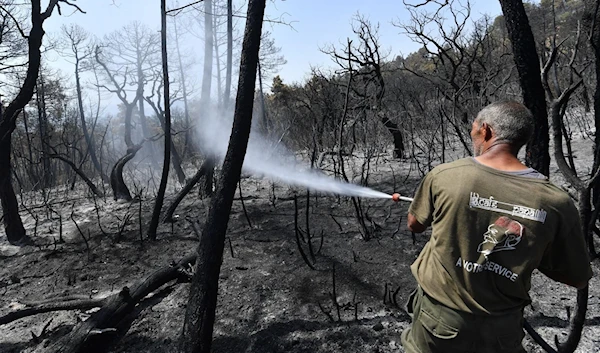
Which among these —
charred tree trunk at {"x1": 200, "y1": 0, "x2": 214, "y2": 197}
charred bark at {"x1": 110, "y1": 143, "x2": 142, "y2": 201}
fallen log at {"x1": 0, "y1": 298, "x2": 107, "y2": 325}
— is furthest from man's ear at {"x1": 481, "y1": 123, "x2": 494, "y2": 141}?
charred bark at {"x1": 110, "y1": 143, "x2": 142, "y2": 201}

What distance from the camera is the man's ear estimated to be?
1.75 metres

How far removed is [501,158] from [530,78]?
291 cm

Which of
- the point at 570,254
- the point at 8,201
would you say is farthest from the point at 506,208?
the point at 8,201

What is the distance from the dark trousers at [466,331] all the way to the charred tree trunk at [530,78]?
9.27 ft

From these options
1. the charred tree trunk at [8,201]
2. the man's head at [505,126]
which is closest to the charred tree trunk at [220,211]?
the man's head at [505,126]

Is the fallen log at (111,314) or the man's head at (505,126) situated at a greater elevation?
the man's head at (505,126)

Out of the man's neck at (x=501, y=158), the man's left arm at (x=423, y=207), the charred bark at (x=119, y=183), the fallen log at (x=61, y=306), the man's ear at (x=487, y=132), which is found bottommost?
the fallen log at (x=61, y=306)

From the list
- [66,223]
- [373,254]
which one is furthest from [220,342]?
[66,223]

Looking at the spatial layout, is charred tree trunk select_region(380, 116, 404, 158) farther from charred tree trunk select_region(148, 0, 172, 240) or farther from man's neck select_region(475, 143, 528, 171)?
man's neck select_region(475, 143, 528, 171)

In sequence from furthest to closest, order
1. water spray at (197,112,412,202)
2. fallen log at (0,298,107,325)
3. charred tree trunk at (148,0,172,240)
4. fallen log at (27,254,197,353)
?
water spray at (197,112,412,202), charred tree trunk at (148,0,172,240), fallen log at (0,298,107,325), fallen log at (27,254,197,353)

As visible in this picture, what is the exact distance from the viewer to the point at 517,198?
1559 mm

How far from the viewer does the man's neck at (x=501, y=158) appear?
5.41 ft

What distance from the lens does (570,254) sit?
1.62 meters

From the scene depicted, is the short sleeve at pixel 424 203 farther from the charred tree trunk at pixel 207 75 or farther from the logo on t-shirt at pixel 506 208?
the charred tree trunk at pixel 207 75
